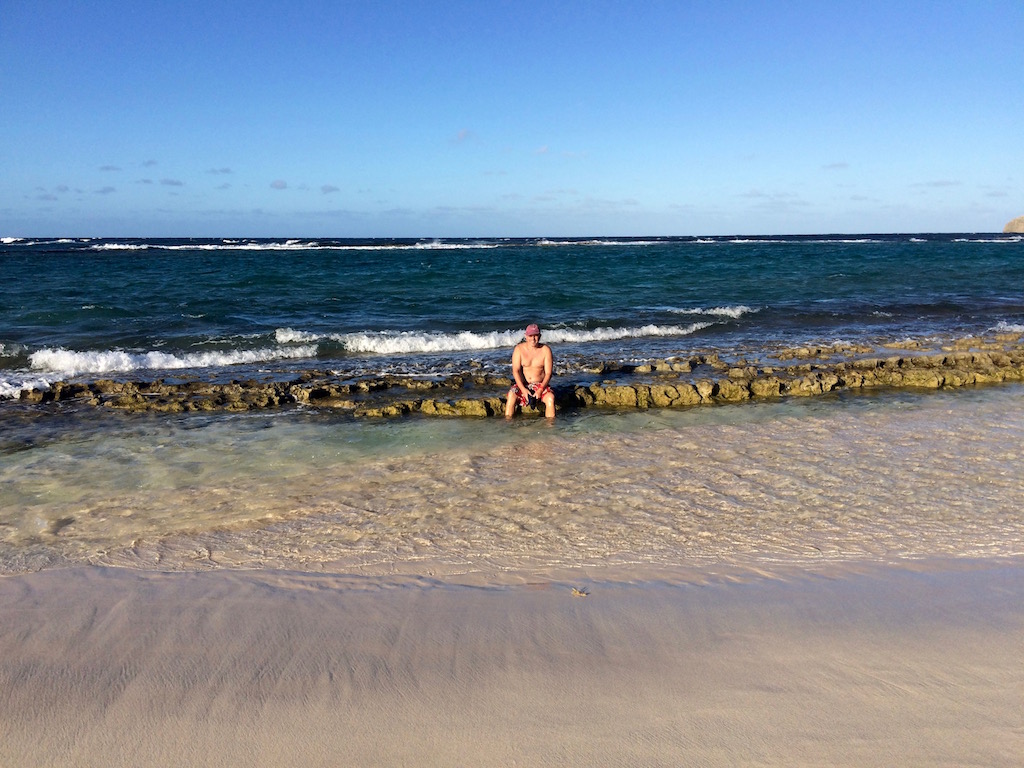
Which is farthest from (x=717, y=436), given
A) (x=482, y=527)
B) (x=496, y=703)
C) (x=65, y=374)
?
(x=65, y=374)

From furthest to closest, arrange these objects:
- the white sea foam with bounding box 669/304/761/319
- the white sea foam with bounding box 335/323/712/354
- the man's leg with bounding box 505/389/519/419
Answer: the white sea foam with bounding box 669/304/761/319
the white sea foam with bounding box 335/323/712/354
the man's leg with bounding box 505/389/519/419

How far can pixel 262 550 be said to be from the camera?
4.53m

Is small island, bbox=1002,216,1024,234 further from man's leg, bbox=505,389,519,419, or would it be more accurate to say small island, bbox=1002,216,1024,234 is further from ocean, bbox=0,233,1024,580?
man's leg, bbox=505,389,519,419

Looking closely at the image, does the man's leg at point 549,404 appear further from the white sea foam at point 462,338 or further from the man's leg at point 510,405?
the white sea foam at point 462,338

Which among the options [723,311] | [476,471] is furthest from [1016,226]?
[476,471]

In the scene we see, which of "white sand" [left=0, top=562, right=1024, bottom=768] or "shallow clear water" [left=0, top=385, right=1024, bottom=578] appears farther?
"shallow clear water" [left=0, top=385, right=1024, bottom=578]

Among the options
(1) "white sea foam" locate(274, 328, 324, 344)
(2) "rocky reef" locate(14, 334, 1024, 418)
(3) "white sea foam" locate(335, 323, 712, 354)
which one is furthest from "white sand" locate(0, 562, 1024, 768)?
(1) "white sea foam" locate(274, 328, 324, 344)

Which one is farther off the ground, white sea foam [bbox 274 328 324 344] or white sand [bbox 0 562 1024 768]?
white sea foam [bbox 274 328 324 344]

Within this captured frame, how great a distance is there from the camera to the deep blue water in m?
12.9

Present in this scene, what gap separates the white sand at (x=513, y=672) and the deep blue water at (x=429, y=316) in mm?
7760

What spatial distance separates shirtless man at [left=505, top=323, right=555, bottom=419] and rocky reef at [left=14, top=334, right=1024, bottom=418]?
332 millimetres

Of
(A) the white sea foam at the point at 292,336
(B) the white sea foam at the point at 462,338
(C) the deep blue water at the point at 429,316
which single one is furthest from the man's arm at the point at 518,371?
(A) the white sea foam at the point at 292,336

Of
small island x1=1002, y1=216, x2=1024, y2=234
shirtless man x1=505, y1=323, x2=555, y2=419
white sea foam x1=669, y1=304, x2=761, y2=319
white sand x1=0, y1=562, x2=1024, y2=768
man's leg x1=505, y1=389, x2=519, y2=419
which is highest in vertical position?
small island x1=1002, y1=216, x2=1024, y2=234

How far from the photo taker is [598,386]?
9320 millimetres
